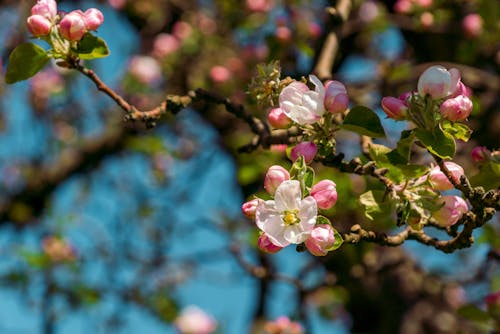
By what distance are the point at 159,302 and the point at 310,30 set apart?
2082 millimetres

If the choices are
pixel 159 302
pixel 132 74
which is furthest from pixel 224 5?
pixel 159 302


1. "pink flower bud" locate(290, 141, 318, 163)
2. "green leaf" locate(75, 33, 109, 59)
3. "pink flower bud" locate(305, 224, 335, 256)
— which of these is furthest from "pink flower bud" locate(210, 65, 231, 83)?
"pink flower bud" locate(305, 224, 335, 256)

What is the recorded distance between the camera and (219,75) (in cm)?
375

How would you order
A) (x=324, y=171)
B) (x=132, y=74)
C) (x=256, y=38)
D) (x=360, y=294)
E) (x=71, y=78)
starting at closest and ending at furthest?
(x=324, y=171), (x=360, y=294), (x=256, y=38), (x=132, y=74), (x=71, y=78)

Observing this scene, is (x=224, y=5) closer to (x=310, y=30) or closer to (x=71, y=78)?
(x=310, y=30)

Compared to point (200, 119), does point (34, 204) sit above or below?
below

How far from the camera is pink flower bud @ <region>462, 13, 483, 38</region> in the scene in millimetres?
2753

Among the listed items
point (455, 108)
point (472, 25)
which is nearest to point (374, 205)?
point (455, 108)

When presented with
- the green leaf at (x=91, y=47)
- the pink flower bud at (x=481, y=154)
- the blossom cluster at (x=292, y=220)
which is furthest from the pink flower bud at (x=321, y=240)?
the green leaf at (x=91, y=47)

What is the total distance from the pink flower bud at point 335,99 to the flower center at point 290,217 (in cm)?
19

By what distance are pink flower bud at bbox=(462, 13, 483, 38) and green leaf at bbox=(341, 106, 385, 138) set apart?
5.65 ft

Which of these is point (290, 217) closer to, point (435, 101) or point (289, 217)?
point (289, 217)

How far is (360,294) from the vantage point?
3.00 metres

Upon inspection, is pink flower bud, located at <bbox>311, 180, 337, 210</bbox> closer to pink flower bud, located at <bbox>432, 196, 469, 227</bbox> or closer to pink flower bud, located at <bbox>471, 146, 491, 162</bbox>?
pink flower bud, located at <bbox>432, 196, 469, 227</bbox>
